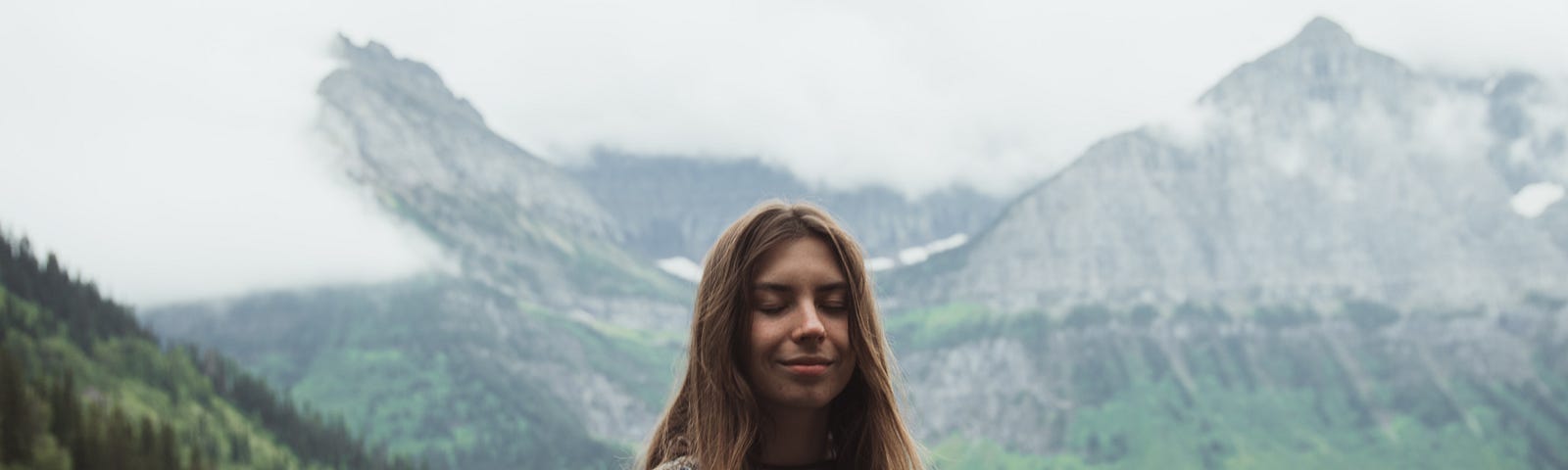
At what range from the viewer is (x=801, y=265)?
523 centimetres

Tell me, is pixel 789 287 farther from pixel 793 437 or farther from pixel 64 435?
pixel 64 435

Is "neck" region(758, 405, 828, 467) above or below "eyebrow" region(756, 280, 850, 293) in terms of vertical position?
below

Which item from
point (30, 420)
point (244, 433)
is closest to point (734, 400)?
point (30, 420)

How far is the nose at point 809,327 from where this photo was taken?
5.02 metres

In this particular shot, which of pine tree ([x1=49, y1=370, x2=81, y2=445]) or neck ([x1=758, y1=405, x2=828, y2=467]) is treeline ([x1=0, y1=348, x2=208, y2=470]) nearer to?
pine tree ([x1=49, y1=370, x2=81, y2=445])

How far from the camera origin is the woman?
16.8 ft

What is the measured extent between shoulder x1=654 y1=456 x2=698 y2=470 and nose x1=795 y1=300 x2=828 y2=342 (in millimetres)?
617

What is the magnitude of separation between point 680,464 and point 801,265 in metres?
0.91

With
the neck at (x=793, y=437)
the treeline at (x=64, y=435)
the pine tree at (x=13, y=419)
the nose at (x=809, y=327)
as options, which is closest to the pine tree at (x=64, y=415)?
the treeline at (x=64, y=435)

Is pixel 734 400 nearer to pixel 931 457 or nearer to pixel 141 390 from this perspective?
pixel 931 457

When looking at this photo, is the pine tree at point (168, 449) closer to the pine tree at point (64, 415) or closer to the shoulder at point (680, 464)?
the pine tree at point (64, 415)

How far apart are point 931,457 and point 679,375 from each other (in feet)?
4.45

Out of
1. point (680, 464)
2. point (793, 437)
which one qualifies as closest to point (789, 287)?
point (793, 437)

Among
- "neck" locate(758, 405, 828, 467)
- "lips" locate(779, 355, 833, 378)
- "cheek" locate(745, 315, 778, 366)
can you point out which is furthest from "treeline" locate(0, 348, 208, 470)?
"lips" locate(779, 355, 833, 378)
